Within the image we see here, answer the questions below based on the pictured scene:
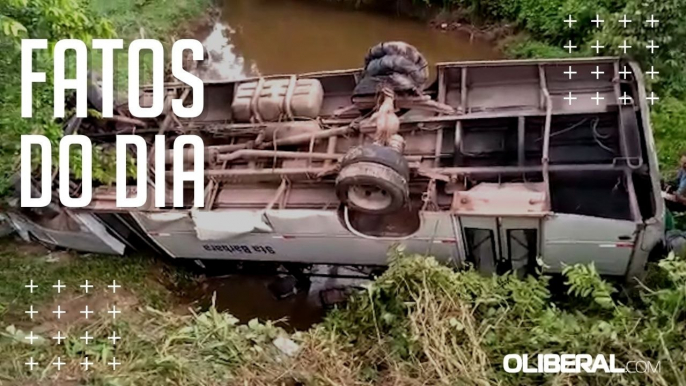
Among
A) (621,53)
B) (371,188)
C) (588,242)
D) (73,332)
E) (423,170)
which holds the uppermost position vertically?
(621,53)

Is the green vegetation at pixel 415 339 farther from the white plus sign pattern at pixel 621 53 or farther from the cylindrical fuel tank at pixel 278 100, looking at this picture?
the cylindrical fuel tank at pixel 278 100

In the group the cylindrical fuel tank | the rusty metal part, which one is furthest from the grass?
the cylindrical fuel tank

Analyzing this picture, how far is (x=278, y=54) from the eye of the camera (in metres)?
13.3

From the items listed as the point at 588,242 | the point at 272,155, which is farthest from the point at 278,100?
the point at 588,242

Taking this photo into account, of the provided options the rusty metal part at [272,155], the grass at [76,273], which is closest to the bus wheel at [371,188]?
the rusty metal part at [272,155]

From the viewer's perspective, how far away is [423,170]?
7.82 metres

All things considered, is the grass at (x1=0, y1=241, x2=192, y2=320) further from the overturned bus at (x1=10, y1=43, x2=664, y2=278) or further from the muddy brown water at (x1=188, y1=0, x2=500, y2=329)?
the muddy brown water at (x1=188, y1=0, x2=500, y2=329)

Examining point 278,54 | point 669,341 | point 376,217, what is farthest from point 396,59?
point 278,54

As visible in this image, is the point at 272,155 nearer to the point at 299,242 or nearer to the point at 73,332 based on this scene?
the point at 299,242

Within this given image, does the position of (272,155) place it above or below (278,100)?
below

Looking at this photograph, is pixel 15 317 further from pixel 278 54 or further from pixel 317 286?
pixel 278 54

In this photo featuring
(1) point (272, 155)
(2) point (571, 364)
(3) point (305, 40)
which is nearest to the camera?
(2) point (571, 364)

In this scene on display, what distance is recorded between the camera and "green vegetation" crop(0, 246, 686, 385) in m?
5.73

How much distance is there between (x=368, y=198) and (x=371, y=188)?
150 millimetres
